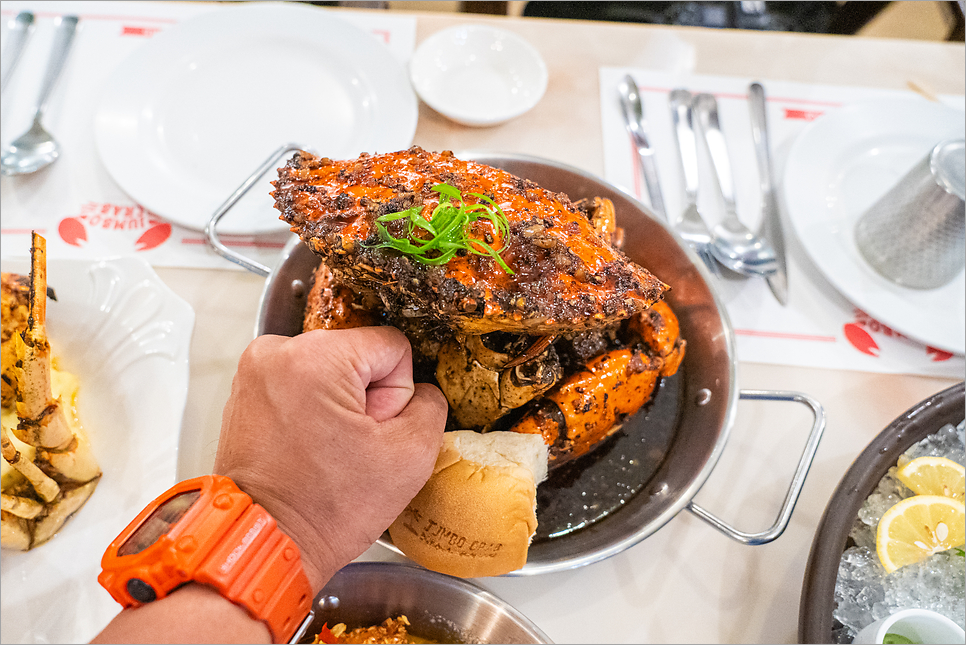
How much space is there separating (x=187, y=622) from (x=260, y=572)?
3.2 inches

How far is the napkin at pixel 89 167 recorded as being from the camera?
54.9 inches

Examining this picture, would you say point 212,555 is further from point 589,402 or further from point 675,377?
point 675,377

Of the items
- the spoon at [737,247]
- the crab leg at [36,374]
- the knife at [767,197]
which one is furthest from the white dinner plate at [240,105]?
the knife at [767,197]

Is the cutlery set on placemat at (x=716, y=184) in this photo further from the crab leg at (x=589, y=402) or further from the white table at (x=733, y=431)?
the crab leg at (x=589, y=402)

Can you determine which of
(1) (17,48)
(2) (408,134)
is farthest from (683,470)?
(1) (17,48)

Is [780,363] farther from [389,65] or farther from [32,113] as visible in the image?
[32,113]

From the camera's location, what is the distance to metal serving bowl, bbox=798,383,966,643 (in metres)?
0.98

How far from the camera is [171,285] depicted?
4.52 ft

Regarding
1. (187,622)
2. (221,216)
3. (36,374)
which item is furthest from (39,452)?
(187,622)

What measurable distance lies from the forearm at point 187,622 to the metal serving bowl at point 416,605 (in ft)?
1.30

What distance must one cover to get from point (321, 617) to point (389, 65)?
54.6 inches

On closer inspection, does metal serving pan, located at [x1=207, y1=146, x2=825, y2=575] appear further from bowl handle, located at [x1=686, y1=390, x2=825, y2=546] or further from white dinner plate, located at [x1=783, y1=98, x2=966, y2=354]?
white dinner plate, located at [x1=783, y1=98, x2=966, y2=354]

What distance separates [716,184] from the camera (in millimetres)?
1560

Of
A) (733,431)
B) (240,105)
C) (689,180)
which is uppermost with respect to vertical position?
(240,105)
